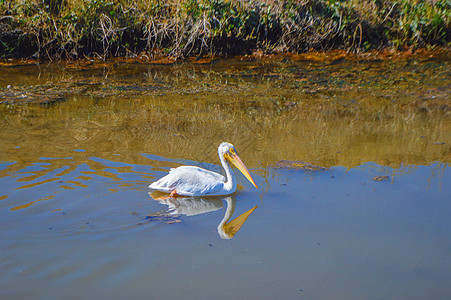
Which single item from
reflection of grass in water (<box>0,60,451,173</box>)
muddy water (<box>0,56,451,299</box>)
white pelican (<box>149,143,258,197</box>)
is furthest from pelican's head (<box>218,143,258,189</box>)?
reflection of grass in water (<box>0,60,451,173</box>)

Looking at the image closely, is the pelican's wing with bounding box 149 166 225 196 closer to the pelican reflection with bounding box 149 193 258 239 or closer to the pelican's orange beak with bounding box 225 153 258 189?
the pelican reflection with bounding box 149 193 258 239

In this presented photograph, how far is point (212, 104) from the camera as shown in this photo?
302 inches

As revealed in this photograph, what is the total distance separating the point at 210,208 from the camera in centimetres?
455

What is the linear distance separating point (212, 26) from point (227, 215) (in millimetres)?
7138

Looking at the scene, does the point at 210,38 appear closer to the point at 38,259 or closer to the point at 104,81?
the point at 104,81

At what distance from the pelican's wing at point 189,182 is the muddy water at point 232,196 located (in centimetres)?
Answer: 12

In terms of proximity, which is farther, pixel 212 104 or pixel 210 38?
pixel 210 38

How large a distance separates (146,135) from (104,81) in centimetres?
334

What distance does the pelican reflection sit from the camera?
4.00 metres

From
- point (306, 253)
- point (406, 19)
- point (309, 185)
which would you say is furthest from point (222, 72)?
point (306, 253)

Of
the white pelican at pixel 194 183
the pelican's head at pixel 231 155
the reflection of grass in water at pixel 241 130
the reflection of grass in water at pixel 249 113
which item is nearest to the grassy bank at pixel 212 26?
the reflection of grass in water at pixel 249 113

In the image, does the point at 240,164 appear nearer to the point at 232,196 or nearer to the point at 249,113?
the point at 232,196

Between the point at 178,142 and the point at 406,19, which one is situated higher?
the point at 406,19

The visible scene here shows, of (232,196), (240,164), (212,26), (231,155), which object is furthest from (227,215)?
(212,26)
